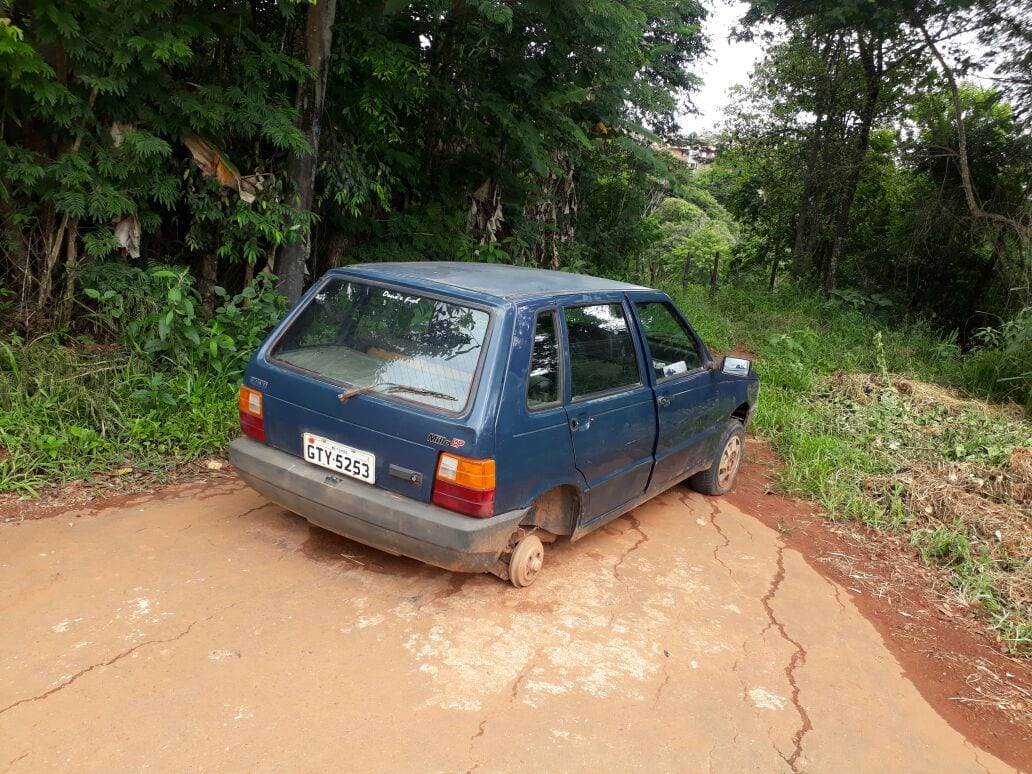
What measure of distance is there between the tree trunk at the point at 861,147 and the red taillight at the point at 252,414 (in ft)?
41.7

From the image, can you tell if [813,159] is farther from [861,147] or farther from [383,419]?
[383,419]

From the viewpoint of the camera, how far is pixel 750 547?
450cm

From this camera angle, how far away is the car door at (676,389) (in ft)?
13.7

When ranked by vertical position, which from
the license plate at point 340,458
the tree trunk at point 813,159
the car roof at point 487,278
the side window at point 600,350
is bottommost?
the license plate at point 340,458

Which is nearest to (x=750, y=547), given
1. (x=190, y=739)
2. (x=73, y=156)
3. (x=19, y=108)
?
(x=190, y=739)

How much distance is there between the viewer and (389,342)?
3.40 metres

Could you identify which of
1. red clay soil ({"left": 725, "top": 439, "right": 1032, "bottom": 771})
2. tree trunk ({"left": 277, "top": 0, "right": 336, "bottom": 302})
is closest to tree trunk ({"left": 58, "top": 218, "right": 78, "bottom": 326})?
tree trunk ({"left": 277, "top": 0, "right": 336, "bottom": 302})

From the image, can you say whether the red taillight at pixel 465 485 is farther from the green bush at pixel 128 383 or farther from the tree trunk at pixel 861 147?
the tree trunk at pixel 861 147

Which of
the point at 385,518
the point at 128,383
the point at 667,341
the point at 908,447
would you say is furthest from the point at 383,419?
the point at 908,447

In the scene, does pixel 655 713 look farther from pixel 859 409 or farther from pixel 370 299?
pixel 859 409

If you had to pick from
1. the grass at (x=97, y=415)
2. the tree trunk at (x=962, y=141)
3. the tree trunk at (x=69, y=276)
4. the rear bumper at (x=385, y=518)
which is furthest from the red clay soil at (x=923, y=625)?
the tree trunk at (x=962, y=141)

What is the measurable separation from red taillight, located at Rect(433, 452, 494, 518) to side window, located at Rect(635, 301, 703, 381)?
154 cm

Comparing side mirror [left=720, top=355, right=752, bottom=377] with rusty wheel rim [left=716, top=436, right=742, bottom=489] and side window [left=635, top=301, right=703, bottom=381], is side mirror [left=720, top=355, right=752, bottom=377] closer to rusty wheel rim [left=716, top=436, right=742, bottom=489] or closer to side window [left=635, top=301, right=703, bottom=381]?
side window [left=635, top=301, right=703, bottom=381]

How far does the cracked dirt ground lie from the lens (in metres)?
2.46
